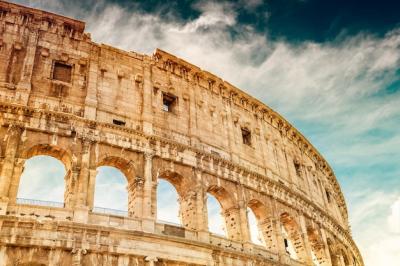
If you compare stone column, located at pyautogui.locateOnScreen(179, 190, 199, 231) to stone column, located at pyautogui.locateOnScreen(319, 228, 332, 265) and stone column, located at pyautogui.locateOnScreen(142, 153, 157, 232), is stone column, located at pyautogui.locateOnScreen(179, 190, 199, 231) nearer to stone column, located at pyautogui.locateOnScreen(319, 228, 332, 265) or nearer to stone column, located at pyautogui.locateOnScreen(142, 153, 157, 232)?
stone column, located at pyautogui.locateOnScreen(142, 153, 157, 232)

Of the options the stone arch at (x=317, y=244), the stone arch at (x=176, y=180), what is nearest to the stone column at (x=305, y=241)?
the stone arch at (x=317, y=244)

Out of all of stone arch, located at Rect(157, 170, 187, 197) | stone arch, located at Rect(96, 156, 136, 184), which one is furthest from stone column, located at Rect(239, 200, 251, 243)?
stone arch, located at Rect(96, 156, 136, 184)

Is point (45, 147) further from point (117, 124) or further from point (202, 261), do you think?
point (202, 261)

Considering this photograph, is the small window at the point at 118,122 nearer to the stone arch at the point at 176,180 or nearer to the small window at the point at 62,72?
the small window at the point at 62,72

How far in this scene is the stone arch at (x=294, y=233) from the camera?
20.3m

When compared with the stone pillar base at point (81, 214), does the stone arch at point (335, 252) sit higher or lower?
higher

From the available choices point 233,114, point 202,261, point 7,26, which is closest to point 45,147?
point 7,26

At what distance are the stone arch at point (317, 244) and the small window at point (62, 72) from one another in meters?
14.4

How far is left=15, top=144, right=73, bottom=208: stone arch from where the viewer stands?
1394 cm

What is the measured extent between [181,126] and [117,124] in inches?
126

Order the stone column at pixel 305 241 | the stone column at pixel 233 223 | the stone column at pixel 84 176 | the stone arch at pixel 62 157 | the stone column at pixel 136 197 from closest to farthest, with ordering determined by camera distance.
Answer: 1. the stone column at pixel 84 176
2. the stone arch at pixel 62 157
3. the stone column at pixel 136 197
4. the stone column at pixel 233 223
5. the stone column at pixel 305 241

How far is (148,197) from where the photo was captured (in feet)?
49.7

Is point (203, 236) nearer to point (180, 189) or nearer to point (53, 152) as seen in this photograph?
point (180, 189)

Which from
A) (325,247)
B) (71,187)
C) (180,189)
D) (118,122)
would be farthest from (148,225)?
(325,247)
